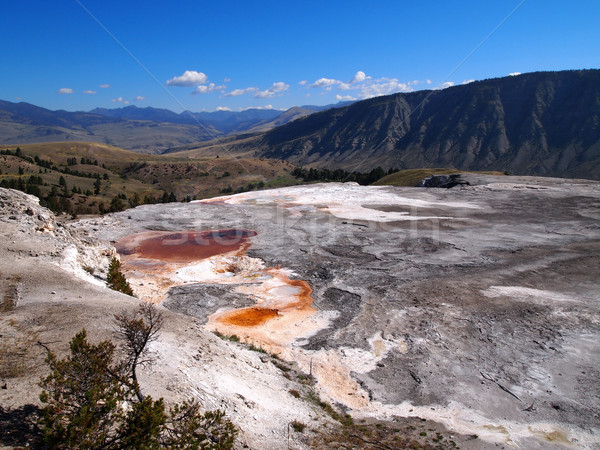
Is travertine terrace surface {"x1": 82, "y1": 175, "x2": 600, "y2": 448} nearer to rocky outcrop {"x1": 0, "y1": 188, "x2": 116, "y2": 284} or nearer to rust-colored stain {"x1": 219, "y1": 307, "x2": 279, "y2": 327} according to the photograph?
rust-colored stain {"x1": 219, "y1": 307, "x2": 279, "y2": 327}

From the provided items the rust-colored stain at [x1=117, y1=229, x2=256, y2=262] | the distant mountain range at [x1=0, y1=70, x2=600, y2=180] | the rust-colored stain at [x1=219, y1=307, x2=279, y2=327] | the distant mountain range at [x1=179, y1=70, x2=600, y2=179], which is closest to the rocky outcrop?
the rust-colored stain at [x1=219, y1=307, x2=279, y2=327]

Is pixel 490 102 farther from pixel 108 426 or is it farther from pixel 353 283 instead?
pixel 108 426

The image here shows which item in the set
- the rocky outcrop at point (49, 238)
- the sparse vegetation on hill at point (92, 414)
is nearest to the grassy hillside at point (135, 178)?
the rocky outcrop at point (49, 238)

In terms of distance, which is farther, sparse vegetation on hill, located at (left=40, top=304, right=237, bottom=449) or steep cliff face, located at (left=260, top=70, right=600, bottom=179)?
steep cliff face, located at (left=260, top=70, right=600, bottom=179)

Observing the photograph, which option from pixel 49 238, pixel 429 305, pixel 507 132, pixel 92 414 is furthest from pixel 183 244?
Result: pixel 507 132

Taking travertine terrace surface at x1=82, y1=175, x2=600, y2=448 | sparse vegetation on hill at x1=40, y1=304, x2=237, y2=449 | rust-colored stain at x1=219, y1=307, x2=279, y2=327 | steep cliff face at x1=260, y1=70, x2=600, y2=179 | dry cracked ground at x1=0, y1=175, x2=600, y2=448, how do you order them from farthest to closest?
steep cliff face at x1=260, y1=70, x2=600, y2=179 → rust-colored stain at x1=219, y1=307, x2=279, y2=327 → travertine terrace surface at x1=82, y1=175, x2=600, y2=448 → dry cracked ground at x1=0, y1=175, x2=600, y2=448 → sparse vegetation on hill at x1=40, y1=304, x2=237, y2=449

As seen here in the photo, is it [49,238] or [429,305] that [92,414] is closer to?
[49,238]
